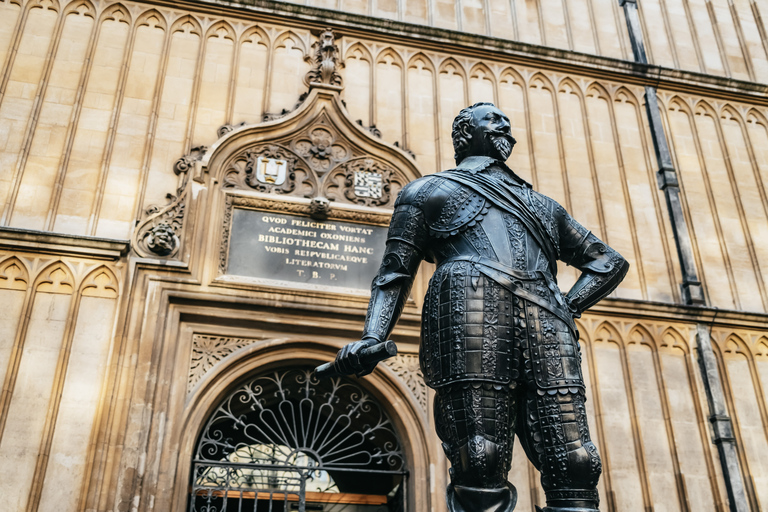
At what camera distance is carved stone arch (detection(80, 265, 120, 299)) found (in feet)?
22.1

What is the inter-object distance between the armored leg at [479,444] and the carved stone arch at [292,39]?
21.8 feet

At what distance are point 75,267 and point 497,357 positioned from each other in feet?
17.0

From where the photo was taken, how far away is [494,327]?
9.10 ft

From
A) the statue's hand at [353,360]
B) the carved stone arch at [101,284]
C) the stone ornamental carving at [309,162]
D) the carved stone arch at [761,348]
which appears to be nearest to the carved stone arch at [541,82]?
the stone ornamental carving at [309,162]

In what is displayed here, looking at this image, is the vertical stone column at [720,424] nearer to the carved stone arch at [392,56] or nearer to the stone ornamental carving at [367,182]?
the stone ornamental carving at [367,182]

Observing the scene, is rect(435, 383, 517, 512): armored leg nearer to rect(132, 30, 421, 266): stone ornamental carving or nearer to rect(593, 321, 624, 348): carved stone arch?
rect(132, 30, 421, 266): stone ornamental carving

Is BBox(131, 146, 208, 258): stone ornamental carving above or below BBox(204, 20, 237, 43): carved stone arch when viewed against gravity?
below

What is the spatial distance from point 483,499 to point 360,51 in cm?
707

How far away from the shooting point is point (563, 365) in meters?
2.75

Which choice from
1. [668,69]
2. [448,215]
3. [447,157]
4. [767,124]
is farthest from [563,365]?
[767,124]

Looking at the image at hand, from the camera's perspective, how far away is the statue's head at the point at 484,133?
3.38 meters

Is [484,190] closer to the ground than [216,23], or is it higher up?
closer to the ground

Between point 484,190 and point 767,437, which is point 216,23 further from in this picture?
point 767,437

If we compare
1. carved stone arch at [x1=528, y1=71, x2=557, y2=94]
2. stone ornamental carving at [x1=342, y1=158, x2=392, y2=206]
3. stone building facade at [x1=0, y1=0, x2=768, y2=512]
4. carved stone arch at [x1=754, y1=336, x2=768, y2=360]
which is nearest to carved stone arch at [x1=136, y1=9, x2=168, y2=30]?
stone building facade at [x1=0, y1=0, x2=768, y2=512]
